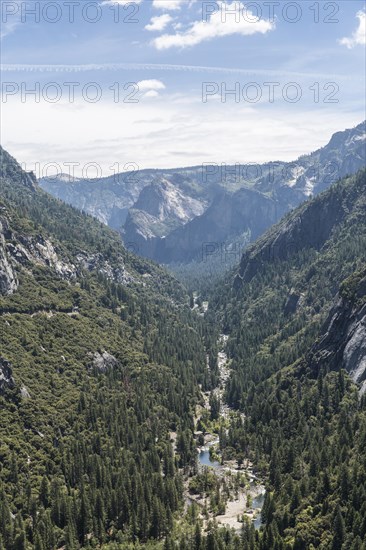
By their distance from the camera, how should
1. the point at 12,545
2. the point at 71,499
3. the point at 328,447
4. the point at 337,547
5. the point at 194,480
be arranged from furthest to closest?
the point at 194,480
the point at 328,447
the point at 71,499
the point at 12,545
the point at 337,547

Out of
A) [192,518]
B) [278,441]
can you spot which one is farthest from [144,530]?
[278,441]

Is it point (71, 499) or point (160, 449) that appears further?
point (160, 449)

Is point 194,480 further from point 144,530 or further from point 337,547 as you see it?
point 337,547

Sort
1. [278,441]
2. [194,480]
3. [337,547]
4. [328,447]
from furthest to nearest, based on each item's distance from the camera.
Answer: [278,441] < [194,480] < [328,447] < [337,547]

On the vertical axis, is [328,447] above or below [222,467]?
above

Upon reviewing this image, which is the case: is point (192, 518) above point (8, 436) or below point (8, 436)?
below

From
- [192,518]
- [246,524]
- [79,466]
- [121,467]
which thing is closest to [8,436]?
[79,466]

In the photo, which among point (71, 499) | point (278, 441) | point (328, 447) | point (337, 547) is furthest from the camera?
point (278, 441)

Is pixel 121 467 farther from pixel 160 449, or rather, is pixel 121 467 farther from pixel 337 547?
pixel 337 547

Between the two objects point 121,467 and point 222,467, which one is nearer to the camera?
point 121,467
